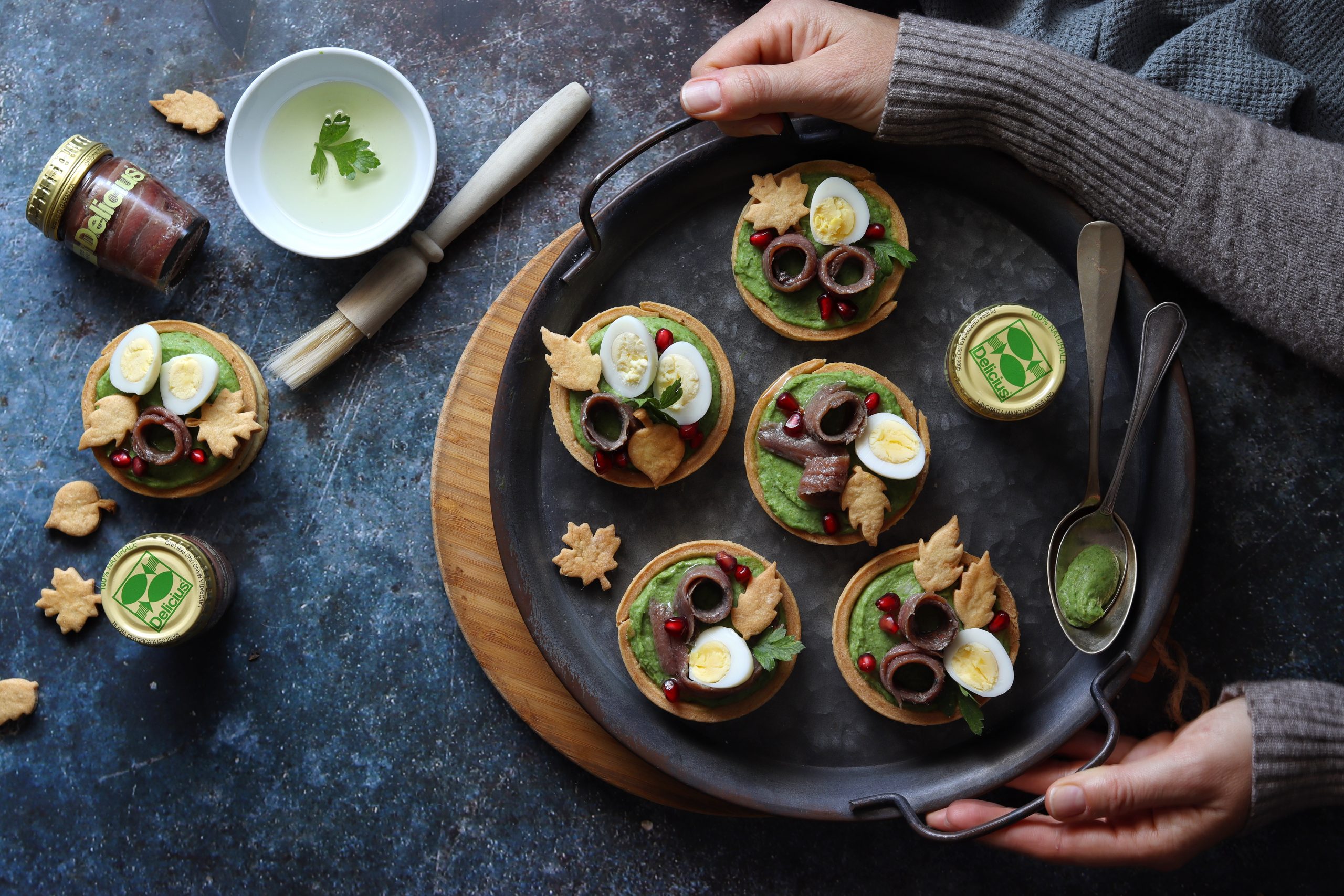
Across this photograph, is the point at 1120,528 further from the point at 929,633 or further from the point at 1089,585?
the point at 929,633

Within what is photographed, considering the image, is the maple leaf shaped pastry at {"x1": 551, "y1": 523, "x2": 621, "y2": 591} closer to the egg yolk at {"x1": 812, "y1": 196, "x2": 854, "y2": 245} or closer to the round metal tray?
the round metal tray

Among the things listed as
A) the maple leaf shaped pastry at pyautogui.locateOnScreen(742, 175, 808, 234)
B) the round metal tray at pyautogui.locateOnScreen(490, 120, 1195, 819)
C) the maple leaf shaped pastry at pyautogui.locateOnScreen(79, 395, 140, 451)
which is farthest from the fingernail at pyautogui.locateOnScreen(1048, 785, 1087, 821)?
the maple leaf shaped pastry at pyautogui.locateOnScreen(79, 395, 140, 451)

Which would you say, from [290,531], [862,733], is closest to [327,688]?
[290,531]

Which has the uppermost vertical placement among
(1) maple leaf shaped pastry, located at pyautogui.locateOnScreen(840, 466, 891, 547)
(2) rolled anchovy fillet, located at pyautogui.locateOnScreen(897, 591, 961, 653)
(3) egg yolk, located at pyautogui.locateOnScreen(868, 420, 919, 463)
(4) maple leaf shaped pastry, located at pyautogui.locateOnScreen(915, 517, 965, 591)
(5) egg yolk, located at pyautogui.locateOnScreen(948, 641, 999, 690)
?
(3) egg yolk, located at pyautogui.locateOnScreen(868, 420, 919, 463)

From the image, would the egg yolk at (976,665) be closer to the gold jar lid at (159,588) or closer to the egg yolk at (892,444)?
the egg yolk at (892,444)

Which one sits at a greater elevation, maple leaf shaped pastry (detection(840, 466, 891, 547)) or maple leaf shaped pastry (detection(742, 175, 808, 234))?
maple leaf shaped pastry (detection(742, 175, 808, 234))

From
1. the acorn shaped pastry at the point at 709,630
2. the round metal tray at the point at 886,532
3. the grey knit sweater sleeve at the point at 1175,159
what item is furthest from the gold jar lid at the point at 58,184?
the grey knit sweater sleeve at the point at 1175,159
